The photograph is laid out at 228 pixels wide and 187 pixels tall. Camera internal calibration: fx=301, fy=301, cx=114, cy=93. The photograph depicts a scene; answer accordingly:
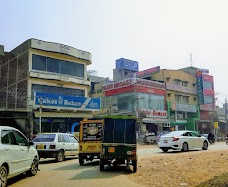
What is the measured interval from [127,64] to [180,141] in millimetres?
38917

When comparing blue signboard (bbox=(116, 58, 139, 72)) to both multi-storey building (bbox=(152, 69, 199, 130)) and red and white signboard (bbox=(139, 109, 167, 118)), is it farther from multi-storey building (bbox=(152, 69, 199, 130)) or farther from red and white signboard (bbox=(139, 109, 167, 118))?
red and white signboard (bbox=(139, 109, 167, 118))

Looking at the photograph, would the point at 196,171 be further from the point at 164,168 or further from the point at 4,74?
the point at 4,74

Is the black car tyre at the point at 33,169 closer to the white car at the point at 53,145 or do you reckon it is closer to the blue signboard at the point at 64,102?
the white car at the point at 53,145

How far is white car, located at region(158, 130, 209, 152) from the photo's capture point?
20.5 m

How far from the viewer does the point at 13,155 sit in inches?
349

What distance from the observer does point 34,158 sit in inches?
435

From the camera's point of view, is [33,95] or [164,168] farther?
[33,95]

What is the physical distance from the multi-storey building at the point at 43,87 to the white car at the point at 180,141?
37.2ft

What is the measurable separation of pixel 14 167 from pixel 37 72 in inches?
863

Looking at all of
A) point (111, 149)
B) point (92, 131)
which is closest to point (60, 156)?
point (92, 131)

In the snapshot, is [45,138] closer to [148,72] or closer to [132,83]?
[132,83]

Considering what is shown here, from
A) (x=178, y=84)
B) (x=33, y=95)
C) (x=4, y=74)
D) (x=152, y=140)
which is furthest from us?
(x=178, y=84)

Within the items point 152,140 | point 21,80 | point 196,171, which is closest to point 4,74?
point 21,80

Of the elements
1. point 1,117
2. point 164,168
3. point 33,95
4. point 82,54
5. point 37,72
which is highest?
point 82,54
